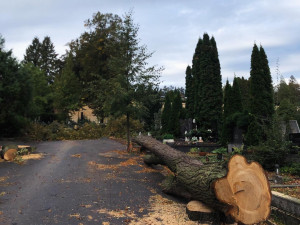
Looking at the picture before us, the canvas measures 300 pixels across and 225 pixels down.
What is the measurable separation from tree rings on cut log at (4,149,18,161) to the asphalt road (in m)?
0.79

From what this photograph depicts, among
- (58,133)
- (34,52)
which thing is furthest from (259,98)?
(34,52)

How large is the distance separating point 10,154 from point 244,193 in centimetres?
994

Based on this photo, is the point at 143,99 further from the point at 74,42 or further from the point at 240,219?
the point at 74,42

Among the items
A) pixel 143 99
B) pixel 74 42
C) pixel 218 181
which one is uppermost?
pixel 74 42

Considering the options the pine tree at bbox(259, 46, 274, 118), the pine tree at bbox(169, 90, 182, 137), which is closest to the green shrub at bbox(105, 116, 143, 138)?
the pine tree at bbox(169, 90, 182, 137)

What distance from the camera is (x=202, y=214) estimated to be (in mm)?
4680

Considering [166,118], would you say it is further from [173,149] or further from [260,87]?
[173,149]

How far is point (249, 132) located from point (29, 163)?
8376 millimetres

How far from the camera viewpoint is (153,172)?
9.11 m

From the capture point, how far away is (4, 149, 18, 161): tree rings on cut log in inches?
441

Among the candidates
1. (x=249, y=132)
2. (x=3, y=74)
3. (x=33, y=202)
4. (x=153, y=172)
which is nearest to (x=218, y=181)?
(x=33, y=202)

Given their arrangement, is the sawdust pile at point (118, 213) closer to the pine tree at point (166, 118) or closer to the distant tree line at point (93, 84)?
the distant tree line at point (93, 84)

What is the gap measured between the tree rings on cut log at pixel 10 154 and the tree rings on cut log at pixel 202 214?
8.92 meters

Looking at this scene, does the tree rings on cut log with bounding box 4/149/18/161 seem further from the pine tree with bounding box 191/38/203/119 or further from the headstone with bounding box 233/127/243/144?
the pine tree with bounding box 191/38/203/119
